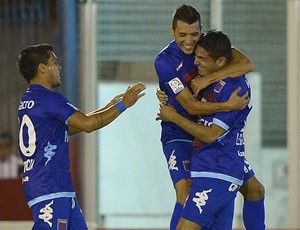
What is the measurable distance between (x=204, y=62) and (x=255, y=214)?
3.98 ft

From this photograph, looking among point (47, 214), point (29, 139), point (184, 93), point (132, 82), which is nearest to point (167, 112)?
point (184, 93)

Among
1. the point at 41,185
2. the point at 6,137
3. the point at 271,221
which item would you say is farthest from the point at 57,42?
the point at 41,185

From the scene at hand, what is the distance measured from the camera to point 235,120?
709 centimetres

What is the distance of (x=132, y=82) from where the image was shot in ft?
A: 34.3

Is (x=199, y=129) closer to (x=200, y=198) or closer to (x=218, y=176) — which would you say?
(x=218, y=176)

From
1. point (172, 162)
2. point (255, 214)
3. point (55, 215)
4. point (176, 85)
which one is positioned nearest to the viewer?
point (55, 215)

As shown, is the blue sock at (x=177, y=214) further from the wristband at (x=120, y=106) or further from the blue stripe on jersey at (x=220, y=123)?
the wristband at (x=120, y=106)

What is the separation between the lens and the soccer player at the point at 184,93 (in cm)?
709

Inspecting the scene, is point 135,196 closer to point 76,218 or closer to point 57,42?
point 57,42

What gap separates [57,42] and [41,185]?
3.21 metres

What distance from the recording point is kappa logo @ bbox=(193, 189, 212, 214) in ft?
23.0

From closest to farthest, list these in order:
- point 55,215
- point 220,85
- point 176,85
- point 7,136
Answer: point 55,215 < point 220,85 < point 176,85 < point 7,136

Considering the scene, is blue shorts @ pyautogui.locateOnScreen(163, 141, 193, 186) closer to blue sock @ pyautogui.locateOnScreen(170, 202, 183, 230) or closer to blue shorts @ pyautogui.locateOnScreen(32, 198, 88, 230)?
blue sock @ pyautogui.locateOnScreen(170, 202, 183, 230)

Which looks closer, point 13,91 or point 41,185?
point 41,185
